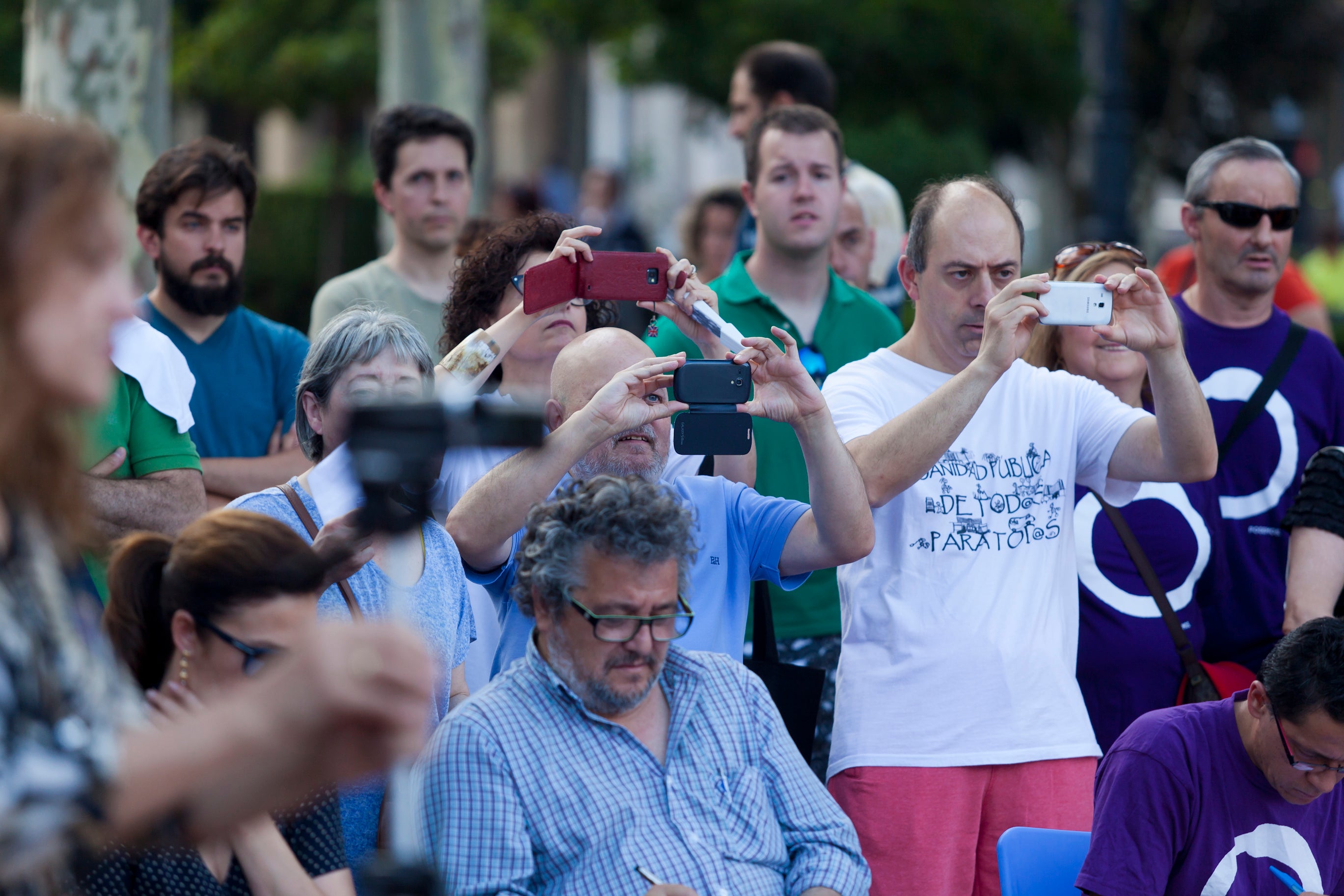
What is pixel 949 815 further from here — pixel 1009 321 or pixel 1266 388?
pixel 1266 388

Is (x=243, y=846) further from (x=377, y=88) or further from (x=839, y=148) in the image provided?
(x=377, y=88)

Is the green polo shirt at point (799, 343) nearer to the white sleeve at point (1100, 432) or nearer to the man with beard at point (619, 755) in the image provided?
the white sleeve at point (1100, 432)

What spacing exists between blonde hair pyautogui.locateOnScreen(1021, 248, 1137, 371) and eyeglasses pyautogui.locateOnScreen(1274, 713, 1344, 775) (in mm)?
1331

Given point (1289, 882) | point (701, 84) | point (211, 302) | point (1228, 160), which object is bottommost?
point (1289, 882)

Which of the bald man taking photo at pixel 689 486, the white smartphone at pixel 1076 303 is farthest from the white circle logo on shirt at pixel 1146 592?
the bald man taking photo at pixel 689 486

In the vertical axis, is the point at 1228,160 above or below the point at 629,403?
above

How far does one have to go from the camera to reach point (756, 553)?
128 inches

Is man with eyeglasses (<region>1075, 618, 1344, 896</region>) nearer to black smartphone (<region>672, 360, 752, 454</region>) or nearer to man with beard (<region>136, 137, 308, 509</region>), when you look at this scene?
black smartphone (<region>672, 360, 752, 454</region>)

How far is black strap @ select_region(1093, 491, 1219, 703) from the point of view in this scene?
12.0 ft

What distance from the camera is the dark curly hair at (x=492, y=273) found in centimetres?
370

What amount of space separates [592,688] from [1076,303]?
1348mm

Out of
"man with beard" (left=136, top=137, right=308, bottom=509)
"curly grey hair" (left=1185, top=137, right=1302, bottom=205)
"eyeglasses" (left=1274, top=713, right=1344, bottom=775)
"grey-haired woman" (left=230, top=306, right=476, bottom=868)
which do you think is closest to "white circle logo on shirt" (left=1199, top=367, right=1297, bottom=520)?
"curly grey hair" (left=1185, top=137, right=1302, bottom=205)

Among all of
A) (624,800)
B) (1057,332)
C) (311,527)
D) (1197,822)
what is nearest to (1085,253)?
(1057,332)

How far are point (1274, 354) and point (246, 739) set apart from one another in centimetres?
355
